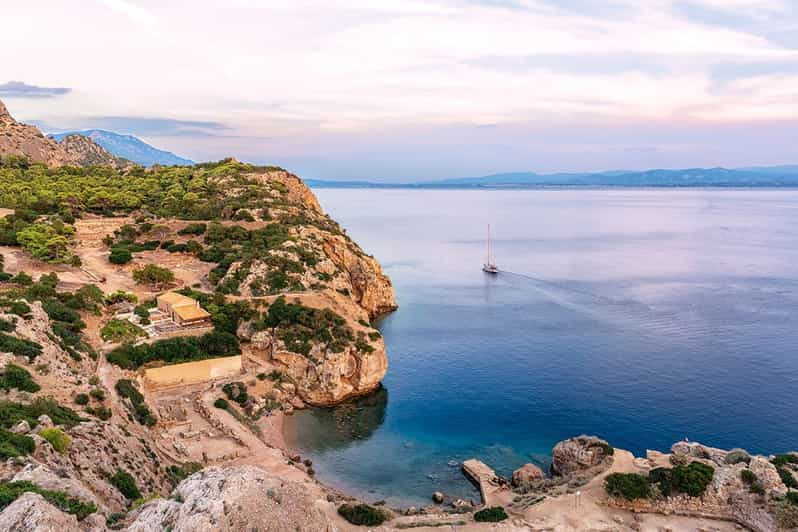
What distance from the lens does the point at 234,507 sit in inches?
455

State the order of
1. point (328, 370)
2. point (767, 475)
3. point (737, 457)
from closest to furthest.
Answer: point (767, 475), point (737, 457), point (328, 370)

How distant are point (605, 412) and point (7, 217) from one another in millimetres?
55923

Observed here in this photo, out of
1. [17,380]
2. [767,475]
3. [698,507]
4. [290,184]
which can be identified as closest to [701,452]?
[767,475]

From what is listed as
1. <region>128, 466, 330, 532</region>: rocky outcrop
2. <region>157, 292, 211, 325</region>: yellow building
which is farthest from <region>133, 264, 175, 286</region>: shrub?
<region>128, 466, 330, 532</region>: rocky outcrop

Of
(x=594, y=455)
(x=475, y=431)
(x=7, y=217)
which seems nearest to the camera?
(x=594, y=455)

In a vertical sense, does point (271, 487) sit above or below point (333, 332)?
above

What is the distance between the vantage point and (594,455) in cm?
2778

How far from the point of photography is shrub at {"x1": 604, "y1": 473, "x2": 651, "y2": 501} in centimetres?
2342

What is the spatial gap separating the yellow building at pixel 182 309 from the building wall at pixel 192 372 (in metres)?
4.03

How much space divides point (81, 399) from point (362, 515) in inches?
507

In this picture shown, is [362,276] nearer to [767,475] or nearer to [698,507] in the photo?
[698,507]

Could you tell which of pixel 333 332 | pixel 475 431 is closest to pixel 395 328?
pixel 333 332

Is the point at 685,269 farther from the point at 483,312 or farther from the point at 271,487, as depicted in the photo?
the point at 271,487

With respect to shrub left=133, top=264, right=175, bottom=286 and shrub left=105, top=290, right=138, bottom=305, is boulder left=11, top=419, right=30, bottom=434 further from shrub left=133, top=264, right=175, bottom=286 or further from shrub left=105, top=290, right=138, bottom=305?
shrub left=133, top=264, right=175, bottom=286
